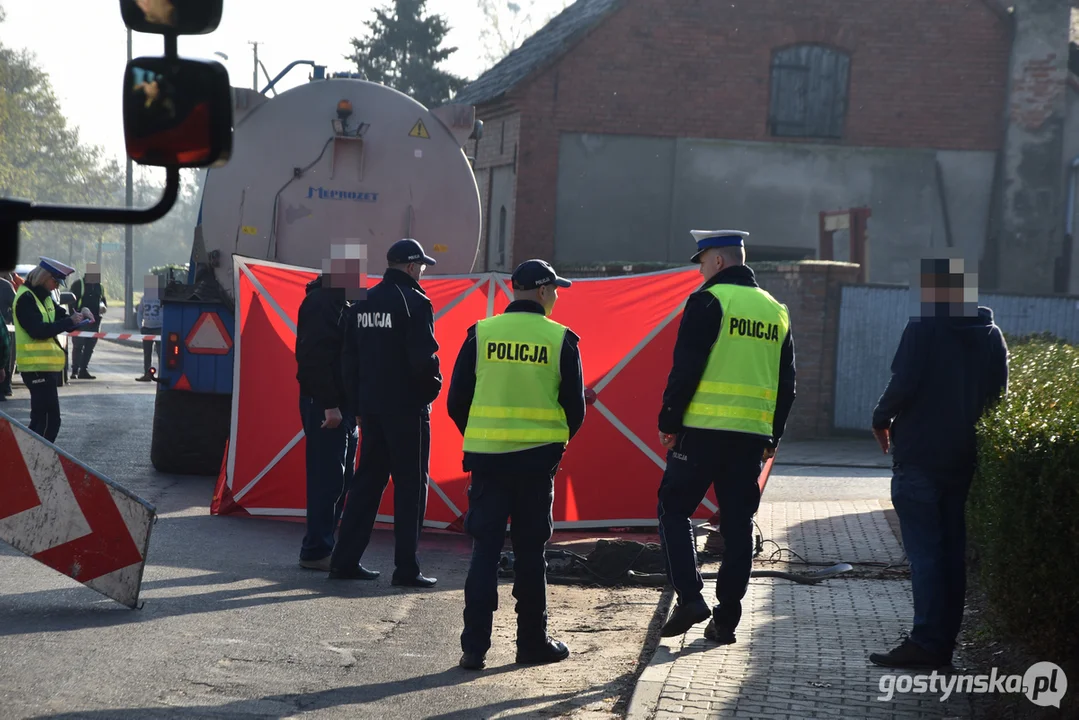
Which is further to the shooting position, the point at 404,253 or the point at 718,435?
the point at 404,253

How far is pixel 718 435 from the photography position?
6.10m

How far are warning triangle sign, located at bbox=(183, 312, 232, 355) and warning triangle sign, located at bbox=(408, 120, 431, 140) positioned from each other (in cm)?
227

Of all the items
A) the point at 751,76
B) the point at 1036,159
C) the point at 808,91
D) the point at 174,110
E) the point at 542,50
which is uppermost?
the point at 542,50

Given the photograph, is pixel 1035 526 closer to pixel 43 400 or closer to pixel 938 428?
pixel 938 428

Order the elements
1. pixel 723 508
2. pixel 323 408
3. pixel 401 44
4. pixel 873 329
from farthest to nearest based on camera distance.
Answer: pixel 401 44
pixel 873 329
pixel 323 408
pixel 723 508

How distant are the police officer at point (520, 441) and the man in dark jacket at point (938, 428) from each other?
145cm

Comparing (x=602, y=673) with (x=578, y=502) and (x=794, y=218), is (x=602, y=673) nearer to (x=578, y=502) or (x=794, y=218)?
(x=578, y=502)

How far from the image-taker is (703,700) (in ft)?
16.7

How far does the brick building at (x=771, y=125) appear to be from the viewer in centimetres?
2398

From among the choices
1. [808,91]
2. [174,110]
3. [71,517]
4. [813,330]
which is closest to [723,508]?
[71,517]

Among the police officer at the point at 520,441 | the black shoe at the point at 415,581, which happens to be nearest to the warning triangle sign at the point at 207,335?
the black shoe at the point at 415,581

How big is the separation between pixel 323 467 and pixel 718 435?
9.49 feet

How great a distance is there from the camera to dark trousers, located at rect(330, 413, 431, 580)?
738 centimetres

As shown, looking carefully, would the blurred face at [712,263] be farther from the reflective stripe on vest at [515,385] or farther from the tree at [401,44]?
the tree at [401,44]
